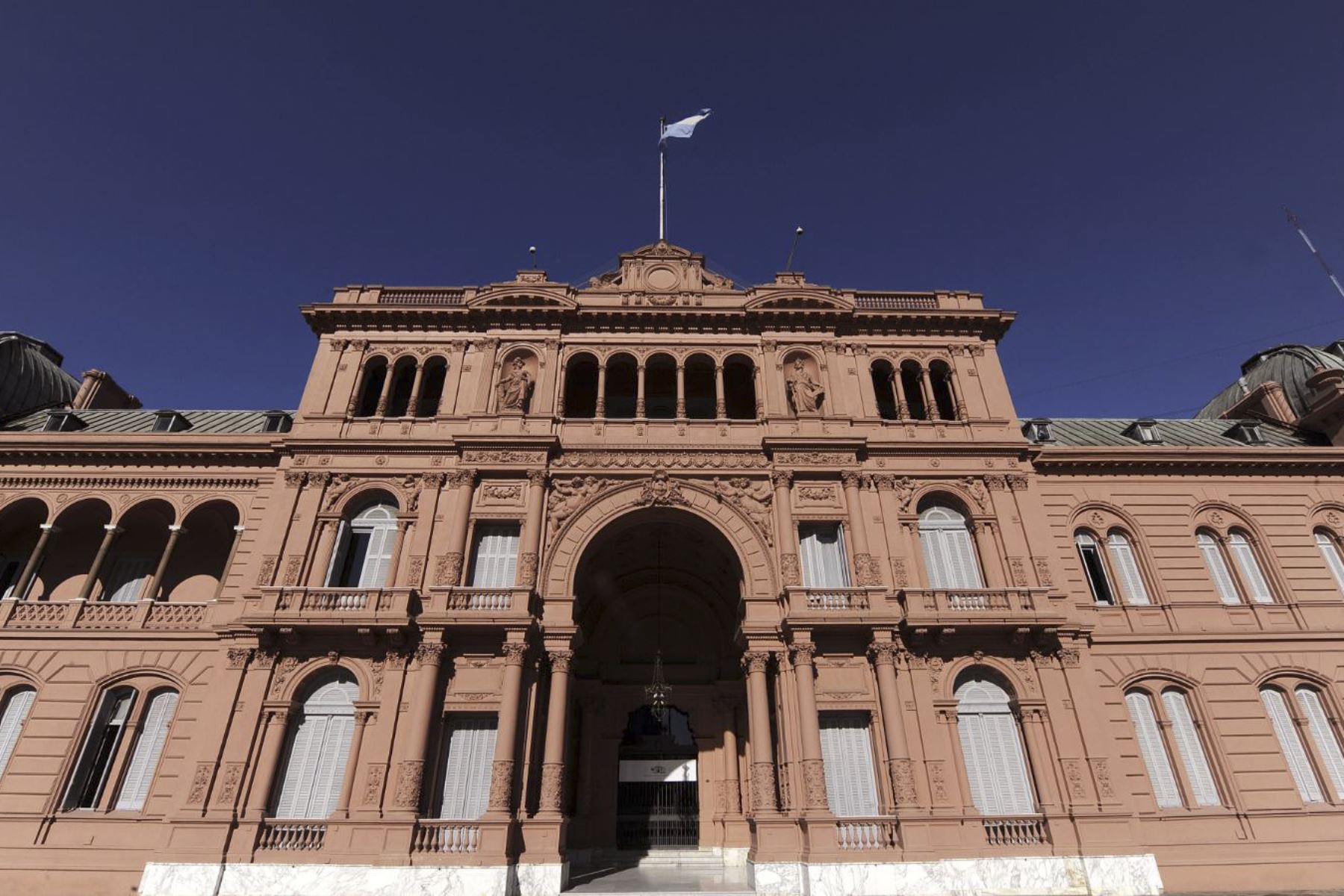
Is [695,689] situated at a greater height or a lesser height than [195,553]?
lesser

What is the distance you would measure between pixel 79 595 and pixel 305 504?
9144 mm

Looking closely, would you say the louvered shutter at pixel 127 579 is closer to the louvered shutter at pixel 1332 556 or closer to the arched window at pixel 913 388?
the arched window at pixel 913 388

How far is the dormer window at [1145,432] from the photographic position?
30172 millimetres

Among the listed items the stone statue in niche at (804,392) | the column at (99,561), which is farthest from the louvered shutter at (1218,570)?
the column at (99,561)

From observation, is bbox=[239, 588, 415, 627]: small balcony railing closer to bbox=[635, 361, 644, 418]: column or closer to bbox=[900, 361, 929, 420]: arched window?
bbox=[635, 361, 644, 418]: column

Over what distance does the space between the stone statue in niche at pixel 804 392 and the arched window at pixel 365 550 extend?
15.9 m

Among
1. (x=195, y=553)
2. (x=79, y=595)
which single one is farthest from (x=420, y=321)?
(x=79, y=595)

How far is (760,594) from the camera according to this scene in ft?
75.6

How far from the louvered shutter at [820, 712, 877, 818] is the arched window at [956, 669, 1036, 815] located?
297cm

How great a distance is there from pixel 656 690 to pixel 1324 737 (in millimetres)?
22472

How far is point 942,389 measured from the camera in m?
29.0

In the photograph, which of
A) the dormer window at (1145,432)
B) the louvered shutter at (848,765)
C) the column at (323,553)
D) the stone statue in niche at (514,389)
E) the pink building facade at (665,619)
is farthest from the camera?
the dormer window at (1145,432)

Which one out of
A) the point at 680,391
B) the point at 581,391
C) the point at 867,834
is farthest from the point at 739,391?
the point at 867,834

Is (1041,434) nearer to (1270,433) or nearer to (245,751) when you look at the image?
(1270,433)
